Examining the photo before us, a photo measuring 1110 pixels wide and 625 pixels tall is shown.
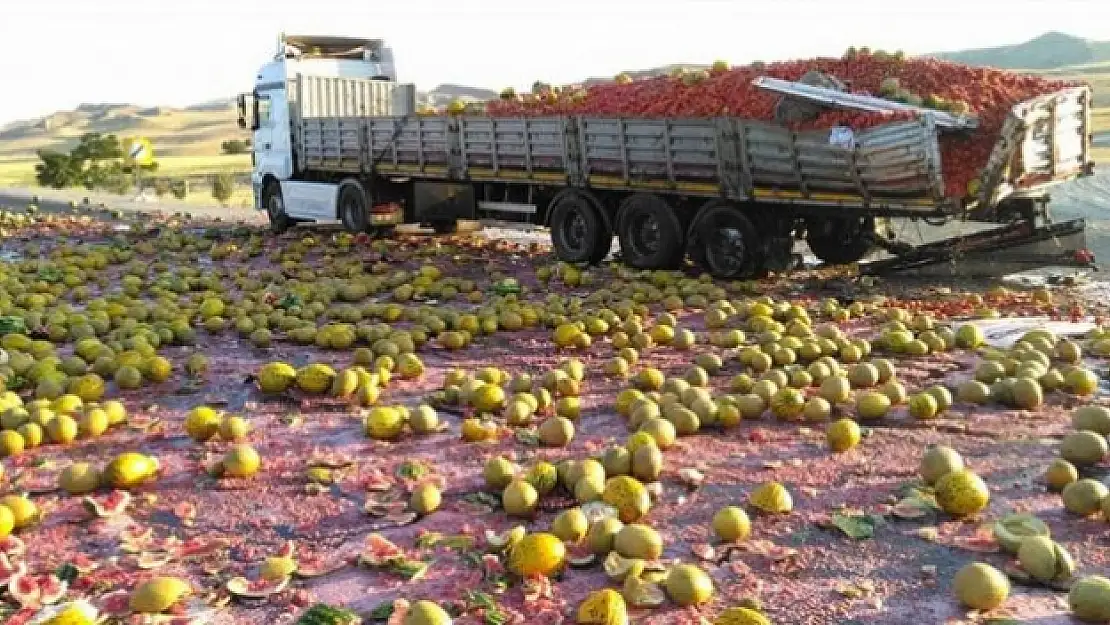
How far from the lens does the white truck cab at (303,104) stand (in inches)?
875

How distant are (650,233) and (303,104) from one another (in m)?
10.8

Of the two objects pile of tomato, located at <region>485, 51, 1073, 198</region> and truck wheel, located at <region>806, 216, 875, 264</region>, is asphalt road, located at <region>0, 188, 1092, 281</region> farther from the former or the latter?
pile of tomato, located at <region>485, 51, 1073, 198</region>

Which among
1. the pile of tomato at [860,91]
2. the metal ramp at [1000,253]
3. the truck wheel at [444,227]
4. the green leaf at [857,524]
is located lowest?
the green leaf at [857,524]

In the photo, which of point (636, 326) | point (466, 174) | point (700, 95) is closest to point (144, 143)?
point (466, 174)

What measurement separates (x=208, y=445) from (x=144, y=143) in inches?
1955

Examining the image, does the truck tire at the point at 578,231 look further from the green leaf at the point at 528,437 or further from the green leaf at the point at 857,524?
the green leaf at the point at 857,524

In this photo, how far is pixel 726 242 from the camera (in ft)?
45.0

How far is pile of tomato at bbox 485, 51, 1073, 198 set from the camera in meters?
11.5

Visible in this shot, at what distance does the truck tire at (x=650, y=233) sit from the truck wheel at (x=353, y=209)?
23.9 feet

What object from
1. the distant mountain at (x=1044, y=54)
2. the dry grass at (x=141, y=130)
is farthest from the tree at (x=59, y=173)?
the distant mountain at (x=1044, y=54)

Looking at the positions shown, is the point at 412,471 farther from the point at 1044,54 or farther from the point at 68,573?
the point at 1044,54

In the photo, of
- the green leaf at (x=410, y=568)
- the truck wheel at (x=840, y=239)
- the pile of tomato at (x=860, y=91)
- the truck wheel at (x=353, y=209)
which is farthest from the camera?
the truck wheel at (x=353, y=209)

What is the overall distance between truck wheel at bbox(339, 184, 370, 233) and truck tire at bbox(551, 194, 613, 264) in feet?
18.6

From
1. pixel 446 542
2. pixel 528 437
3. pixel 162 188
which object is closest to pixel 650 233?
pixel 528 437
